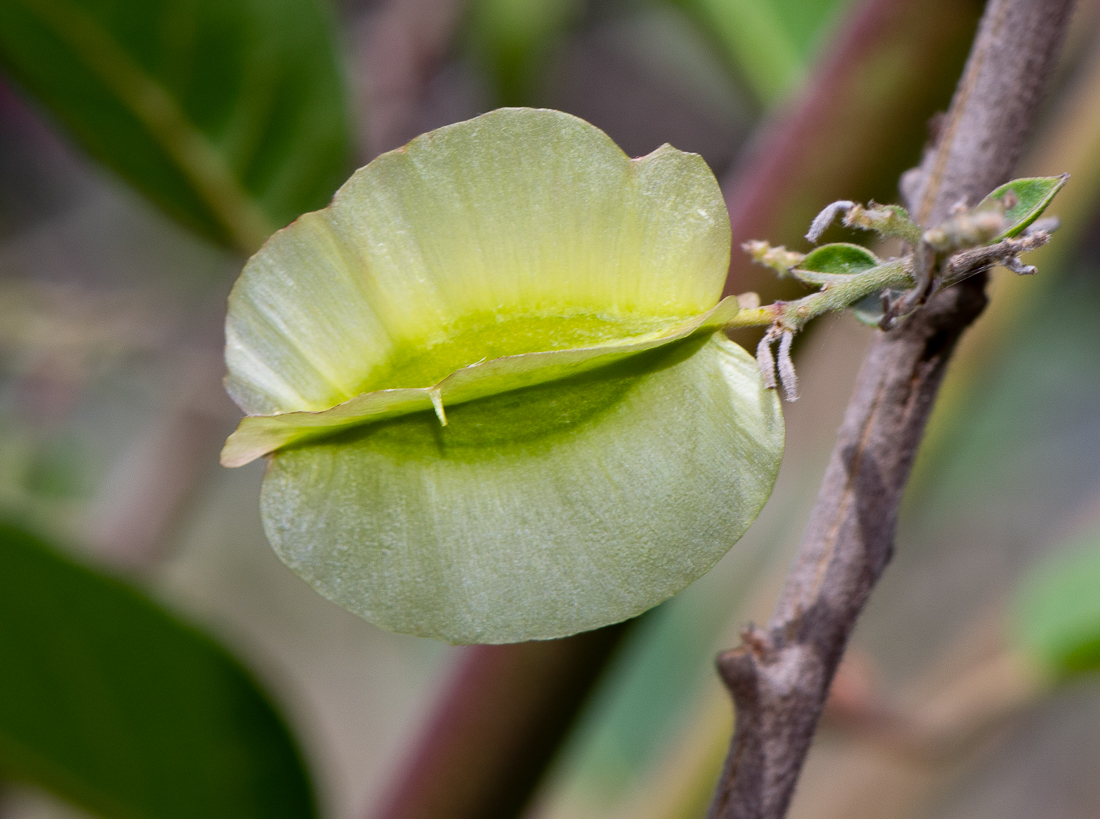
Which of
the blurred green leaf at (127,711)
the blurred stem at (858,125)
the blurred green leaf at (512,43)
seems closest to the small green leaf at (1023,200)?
the blurred stem at (858,125)

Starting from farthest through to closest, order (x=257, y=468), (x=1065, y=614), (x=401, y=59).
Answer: (x=257, y=468), (x=401, y=59), (x=1065, y=614)

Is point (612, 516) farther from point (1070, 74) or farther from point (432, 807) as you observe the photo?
point (1070, 74)

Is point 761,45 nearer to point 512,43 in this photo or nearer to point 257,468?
point 512,43

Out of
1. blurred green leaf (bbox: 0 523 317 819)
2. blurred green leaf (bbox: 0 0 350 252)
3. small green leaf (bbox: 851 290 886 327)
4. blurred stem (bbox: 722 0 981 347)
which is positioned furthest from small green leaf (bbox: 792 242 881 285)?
blurred green leaf (bbox: 0 0 350 252)

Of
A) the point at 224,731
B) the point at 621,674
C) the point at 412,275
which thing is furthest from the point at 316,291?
the point at 621,674

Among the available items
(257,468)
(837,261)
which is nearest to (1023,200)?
(837,261)

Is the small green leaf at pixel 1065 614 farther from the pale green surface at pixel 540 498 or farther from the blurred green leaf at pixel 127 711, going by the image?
the pale green surface at pixel 540 498

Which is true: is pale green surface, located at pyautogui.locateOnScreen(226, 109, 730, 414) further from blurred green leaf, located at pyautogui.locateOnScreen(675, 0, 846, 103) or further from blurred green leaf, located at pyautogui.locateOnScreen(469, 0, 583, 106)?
blurred green leaf, located at pyautogui.locateOnScreen(469, 0, 583, 106)
